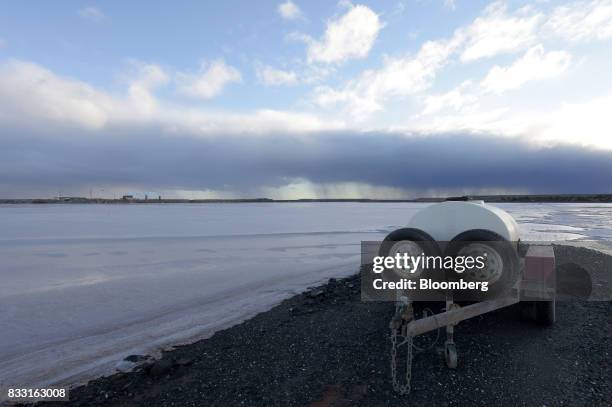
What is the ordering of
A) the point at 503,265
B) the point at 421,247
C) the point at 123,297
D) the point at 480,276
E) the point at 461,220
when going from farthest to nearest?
the point at 123,297 → the point at 461,220 → the point at 421,247 → the point at 480,276 → the point at 503,265

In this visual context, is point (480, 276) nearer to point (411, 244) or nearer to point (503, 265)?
point (503, 265)

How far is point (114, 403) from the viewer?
4.41 m

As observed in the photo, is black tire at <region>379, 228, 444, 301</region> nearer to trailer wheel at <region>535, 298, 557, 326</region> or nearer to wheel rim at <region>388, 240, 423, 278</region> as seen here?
wheel rim at <region>388, 240, 423, 278</region>

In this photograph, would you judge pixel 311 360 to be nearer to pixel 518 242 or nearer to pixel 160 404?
pixel 160 404

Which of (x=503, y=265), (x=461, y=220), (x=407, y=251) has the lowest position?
(x=503, y=265)

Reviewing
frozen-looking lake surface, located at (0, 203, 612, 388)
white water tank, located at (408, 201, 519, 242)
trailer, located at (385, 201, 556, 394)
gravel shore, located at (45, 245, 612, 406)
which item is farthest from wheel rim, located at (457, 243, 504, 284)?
frozen-looking lake surface, located at (0, 203, 612, 388)

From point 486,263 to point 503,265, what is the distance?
0.70 feet

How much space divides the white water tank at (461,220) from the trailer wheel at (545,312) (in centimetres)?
113

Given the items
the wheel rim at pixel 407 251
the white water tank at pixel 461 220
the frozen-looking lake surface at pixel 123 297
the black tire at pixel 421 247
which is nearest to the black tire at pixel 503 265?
the black tire at pixel 421 247

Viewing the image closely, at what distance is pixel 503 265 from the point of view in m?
4.72

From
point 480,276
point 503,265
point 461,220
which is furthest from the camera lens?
point 461,220

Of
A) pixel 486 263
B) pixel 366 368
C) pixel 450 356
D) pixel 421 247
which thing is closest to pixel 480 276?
pixel 486 263

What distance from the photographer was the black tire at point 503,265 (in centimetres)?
468

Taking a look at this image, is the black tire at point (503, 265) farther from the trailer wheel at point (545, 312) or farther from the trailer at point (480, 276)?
the trailer wheel at point (545, 312)
